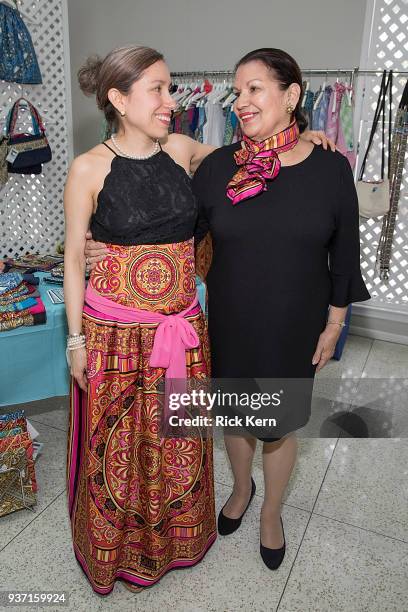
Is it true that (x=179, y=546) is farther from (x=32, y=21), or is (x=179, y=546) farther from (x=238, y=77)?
(x=32, y=21)

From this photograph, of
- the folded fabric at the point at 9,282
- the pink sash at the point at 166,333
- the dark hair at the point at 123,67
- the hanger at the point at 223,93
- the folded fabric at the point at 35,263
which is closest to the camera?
the dark hair at the point at 123,67

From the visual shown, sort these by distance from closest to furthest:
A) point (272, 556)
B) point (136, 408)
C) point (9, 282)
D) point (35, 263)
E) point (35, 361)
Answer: point (136, 408), point (272, 556), point (35, 361), point (9, 282), point (35, 263)

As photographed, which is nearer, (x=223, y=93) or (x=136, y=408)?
(x=136, y=408)

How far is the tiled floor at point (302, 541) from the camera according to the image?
5.62 ft

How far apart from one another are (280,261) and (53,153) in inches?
121

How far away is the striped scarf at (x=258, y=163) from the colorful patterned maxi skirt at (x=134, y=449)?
232 millimetres

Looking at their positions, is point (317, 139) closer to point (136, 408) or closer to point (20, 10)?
point (136, 408)

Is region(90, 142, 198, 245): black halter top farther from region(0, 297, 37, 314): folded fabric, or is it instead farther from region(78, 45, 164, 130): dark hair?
region(0, 297, 37, 314): folded fabric

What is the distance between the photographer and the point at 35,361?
2.08 metres

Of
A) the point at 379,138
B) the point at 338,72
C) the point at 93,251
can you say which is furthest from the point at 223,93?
the point at 93,251

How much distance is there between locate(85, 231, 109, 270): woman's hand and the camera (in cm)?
145

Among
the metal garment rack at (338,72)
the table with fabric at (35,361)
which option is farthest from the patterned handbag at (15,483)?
the metal garment rack at (338,72)

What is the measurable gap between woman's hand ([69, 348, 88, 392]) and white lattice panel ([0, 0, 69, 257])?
270cm

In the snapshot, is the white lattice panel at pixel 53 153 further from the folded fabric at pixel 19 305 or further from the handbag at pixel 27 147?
the folded fabric at pixel 19 305
